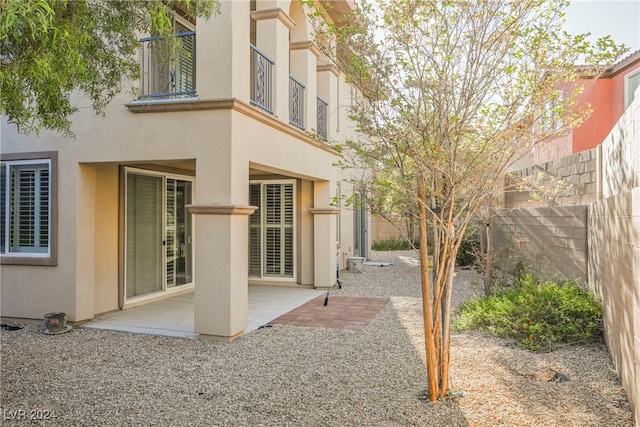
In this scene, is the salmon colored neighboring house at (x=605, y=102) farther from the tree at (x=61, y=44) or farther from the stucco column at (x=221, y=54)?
the tree at (x=61, y=44)

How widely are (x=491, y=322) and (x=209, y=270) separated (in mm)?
4060

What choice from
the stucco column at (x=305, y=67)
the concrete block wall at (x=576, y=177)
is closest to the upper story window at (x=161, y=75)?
the stucco column at (x=305, y=67)

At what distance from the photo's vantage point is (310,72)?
980cm

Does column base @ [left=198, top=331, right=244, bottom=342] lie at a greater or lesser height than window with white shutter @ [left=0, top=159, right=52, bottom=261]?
lesser

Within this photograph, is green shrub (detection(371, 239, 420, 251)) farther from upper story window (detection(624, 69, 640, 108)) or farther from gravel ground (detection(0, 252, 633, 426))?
gravel ground (detection(0, 252, 633, 426))

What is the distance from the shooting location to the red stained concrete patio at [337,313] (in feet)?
24.5

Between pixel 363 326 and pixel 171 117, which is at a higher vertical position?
pixel 171 117

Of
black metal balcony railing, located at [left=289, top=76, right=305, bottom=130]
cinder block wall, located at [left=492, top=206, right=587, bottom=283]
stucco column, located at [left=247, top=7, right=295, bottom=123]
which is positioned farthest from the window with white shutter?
cinder block wall, located at [left=492, top=206, right=587, bottom=283]

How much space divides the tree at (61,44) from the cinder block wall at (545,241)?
5.93 meters

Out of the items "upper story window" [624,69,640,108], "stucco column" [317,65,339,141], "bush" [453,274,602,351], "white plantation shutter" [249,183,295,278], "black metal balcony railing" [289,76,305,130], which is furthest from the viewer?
"upper story window" [624,69,640,108]

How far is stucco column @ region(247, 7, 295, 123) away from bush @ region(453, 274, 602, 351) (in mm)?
4749

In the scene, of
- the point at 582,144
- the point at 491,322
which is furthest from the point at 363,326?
the point at 582,144

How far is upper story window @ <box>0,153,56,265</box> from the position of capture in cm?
743

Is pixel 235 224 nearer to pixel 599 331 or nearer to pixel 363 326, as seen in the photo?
pixel 363 326
